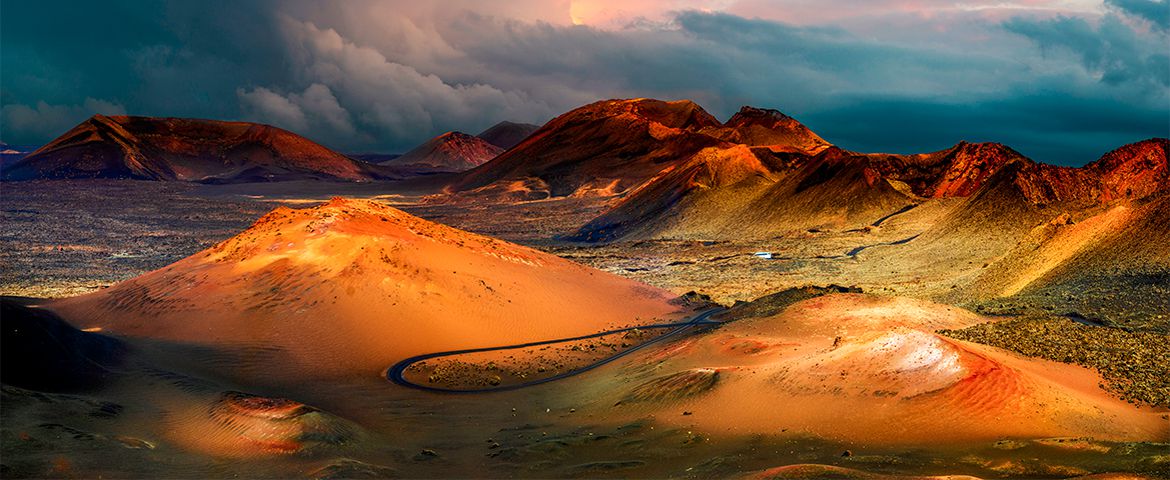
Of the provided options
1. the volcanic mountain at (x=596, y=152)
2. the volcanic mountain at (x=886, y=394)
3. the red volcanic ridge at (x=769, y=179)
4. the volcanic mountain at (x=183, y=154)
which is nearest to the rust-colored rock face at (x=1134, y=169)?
the red volcanic ridge at (x=769, y=179)

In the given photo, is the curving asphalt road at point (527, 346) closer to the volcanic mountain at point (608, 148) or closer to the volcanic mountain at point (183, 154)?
the volcanic mountain at point (608, 148)

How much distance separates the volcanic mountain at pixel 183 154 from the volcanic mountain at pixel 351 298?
5148 inches

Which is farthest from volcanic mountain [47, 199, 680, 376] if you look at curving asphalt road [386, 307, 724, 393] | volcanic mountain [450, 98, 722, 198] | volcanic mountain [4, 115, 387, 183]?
volcanic mountain [4, 115, 387, 183]

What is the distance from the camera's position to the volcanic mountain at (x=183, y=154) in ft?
482

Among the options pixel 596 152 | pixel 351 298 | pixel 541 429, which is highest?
pixel 596 152

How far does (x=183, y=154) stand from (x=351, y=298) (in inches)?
6512

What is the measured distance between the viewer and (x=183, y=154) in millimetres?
174500

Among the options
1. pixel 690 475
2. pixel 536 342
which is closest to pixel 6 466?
pixel 690 475

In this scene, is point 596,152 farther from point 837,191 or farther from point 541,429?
point 541,429

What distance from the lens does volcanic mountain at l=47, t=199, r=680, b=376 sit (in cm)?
2400

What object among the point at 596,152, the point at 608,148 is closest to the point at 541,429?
the point at 596,152

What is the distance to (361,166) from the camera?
196m

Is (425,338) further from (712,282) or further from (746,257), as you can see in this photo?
(746,257)

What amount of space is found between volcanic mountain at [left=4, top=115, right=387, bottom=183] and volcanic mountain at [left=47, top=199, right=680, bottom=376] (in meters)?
131
